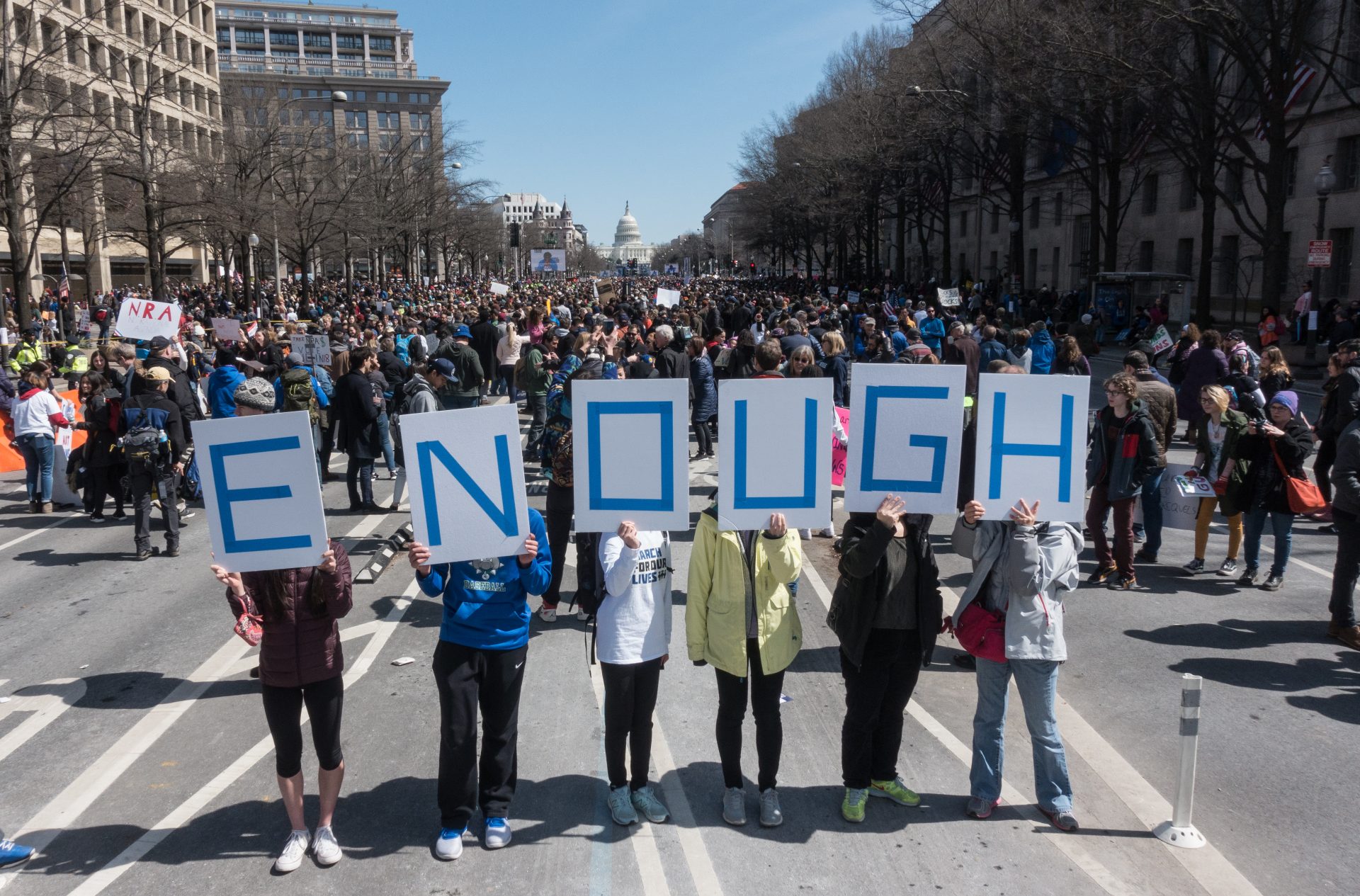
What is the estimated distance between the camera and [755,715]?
484 centimetres

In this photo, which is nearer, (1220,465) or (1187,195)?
(1220,465)

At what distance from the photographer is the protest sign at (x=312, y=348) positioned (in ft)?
57.0

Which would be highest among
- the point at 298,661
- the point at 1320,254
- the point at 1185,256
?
the point at 1185,256

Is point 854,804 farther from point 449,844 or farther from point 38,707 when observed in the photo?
point 38,707

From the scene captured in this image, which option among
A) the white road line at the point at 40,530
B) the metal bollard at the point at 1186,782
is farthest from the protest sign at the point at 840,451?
the white road line at the point at 40,530

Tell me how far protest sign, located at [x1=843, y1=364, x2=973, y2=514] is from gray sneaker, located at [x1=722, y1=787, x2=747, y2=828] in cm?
152

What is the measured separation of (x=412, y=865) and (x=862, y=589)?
2432 millimetres

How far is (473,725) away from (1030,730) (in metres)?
2.66

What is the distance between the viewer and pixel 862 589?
4.75m

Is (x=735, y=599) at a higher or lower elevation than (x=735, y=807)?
higher

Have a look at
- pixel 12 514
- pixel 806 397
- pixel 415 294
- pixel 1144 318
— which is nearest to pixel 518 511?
pixel 806 397

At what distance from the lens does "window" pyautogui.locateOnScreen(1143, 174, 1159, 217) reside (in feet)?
147

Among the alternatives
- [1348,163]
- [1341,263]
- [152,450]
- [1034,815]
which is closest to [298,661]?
[1034,815]

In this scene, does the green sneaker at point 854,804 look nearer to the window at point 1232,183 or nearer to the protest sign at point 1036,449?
the protest sign at point 1036,449
